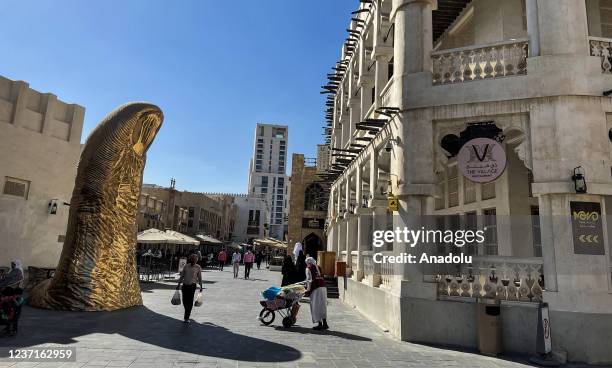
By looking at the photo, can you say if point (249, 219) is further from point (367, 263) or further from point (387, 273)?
point (387, 273)

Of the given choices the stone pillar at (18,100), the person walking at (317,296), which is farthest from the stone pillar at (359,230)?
the stone pillar at (18,100)

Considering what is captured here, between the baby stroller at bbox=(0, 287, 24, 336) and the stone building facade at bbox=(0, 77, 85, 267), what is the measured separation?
340 inches

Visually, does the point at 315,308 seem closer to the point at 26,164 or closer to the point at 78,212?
the point at 78,212

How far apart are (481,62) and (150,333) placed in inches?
388

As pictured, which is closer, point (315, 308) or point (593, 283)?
point (593, 283)

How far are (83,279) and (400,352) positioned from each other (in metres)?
8.10

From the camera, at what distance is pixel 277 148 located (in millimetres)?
147625

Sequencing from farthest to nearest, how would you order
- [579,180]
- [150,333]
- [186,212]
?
[186,212], [150,333], [579,180]

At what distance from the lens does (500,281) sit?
8383mm

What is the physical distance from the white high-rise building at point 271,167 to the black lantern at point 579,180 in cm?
12769

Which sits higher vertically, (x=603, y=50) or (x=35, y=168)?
(x=603, y=50)

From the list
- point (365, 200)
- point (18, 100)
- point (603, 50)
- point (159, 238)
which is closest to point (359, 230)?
point (365, 200)

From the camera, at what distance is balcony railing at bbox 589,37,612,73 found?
8523 mm

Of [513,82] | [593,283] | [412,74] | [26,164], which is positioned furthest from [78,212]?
[593,283]
